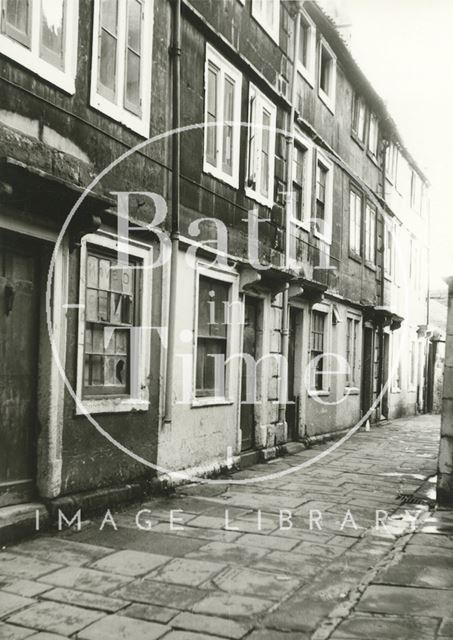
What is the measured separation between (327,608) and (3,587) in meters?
2.25

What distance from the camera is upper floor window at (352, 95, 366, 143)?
1914cm

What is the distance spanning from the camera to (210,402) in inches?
417

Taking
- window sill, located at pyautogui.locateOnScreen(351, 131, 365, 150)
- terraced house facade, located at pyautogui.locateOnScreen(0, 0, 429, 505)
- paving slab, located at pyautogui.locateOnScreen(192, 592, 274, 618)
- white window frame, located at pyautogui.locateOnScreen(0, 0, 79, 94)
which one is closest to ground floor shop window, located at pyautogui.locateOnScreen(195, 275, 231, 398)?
terraced house facade, located at pyautogui.locateOnScreen(0, 0, 429, 505)

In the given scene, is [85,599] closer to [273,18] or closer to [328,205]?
[273,18]

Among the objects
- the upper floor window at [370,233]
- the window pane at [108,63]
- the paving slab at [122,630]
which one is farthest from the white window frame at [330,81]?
the paving slab at [122,630]

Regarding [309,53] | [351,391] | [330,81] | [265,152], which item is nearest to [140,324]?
[265,152]

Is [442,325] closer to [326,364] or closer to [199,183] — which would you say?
[326,364]

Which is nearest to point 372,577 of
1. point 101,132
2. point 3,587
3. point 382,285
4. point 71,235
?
point 3,587

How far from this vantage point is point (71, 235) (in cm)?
736

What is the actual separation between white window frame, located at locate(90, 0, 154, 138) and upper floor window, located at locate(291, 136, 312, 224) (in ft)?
19.9

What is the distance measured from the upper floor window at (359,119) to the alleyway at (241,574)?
1212cm

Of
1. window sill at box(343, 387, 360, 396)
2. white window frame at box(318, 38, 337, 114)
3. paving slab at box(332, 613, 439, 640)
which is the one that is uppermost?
white window frame at box(318, 38, 337, 114)

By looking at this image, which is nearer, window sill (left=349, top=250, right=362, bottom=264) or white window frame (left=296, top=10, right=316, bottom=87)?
white window frame (left=296, top=10, right=316, bottom=87)

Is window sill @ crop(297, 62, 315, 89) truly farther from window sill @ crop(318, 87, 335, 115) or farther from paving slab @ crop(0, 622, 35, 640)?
paving slab @ crop(0, 622, 35, 640)
